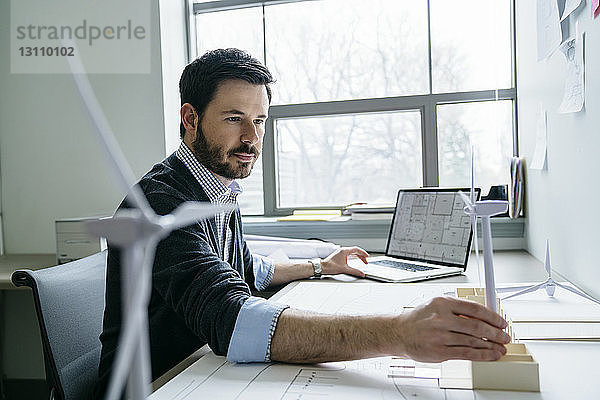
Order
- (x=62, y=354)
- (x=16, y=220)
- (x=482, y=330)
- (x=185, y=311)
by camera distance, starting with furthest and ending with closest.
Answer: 1. (x=16, y=220)
2. (x=62, y=354)
3. (x=185, y=311)
4. (x=482, y=330)

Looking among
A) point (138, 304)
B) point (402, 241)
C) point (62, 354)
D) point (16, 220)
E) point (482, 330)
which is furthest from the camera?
point (16, 220)

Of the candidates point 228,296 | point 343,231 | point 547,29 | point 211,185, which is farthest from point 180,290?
point 343,231

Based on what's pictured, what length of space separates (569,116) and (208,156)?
3.00 ft

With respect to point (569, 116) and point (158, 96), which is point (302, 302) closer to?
point (569, 116)

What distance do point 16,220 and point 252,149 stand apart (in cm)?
178

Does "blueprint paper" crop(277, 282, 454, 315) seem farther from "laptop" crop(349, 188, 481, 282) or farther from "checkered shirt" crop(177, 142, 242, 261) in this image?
"checkered shirt" crop(177, 142, 242, 261)

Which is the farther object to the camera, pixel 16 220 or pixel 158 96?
pixel 16 220

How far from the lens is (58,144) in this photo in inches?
104

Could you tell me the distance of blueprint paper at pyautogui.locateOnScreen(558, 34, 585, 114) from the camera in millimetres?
1340

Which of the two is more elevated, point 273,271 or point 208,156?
point 208,156

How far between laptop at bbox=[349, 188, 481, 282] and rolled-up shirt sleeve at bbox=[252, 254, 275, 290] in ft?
0.95

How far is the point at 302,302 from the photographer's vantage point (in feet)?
4.59

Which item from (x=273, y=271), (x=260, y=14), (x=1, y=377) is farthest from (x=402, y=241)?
(x=1, y=377)

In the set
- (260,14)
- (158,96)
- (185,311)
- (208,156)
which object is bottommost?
(185,311)
